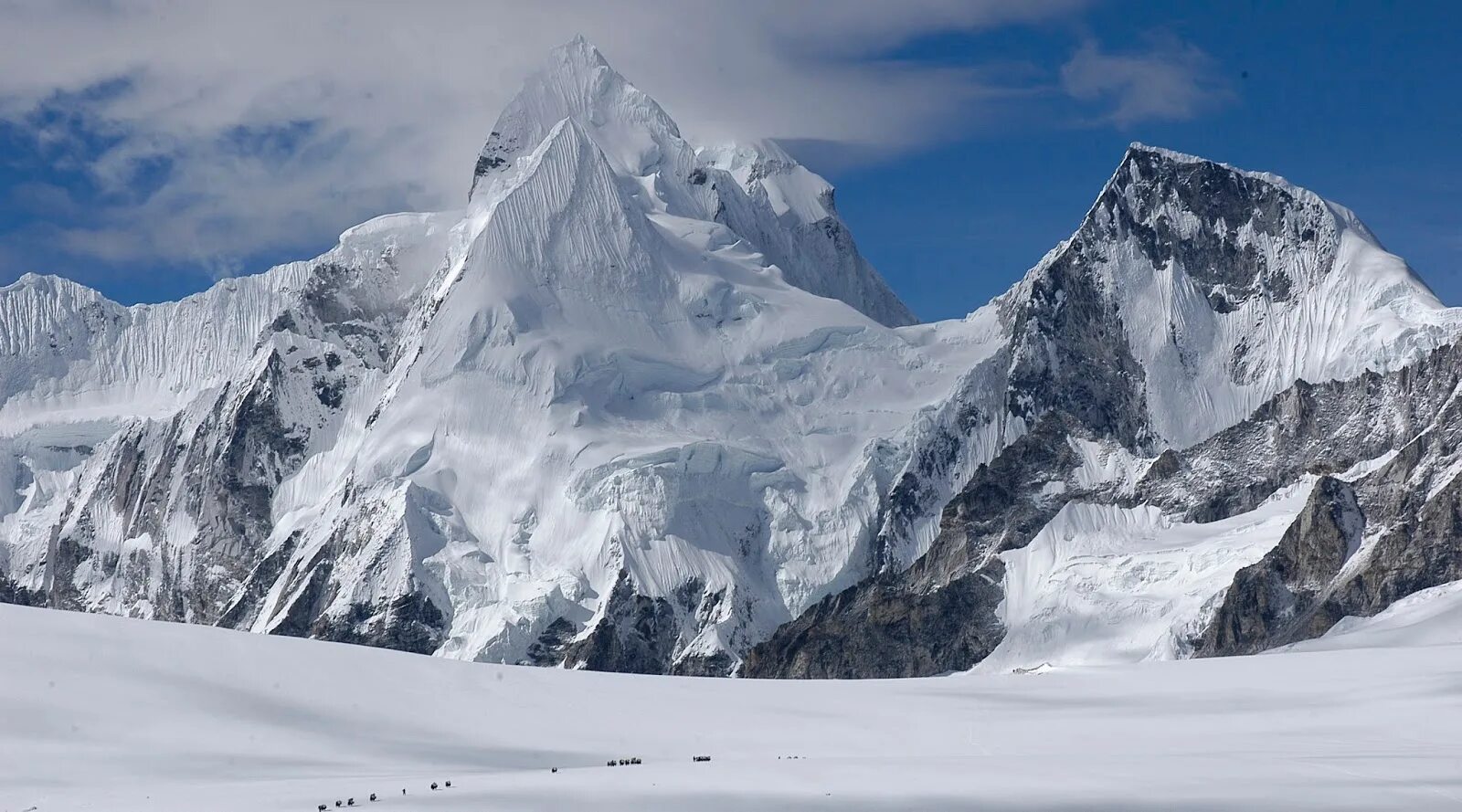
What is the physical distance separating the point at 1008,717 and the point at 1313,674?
20.3 metres

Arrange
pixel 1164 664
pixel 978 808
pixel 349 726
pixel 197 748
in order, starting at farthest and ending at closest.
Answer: pixel 1164 664 → pixel 349 726 → pixel 197 748 → pixel 978 808

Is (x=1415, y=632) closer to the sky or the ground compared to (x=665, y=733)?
closer to the sky

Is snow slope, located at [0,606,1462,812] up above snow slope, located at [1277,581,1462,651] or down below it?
below

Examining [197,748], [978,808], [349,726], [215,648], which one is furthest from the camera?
[215,648]

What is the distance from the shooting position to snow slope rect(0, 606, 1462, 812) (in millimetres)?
71562

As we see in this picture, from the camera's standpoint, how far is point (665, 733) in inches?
3600

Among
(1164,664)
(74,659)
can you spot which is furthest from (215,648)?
(1164,664)

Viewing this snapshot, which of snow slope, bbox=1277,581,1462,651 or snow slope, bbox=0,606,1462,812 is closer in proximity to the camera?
snow slope, bbox=0,606,1462,812

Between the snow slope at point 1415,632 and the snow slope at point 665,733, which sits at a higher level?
the snow slope at point 1415,632

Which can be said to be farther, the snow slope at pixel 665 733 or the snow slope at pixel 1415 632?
the snow slope at pixel 1415 632

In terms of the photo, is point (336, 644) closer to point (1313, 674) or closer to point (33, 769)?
point (33, 769)

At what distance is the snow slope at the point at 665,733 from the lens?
7156 centimetres

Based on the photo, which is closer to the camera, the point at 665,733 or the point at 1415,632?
the point at 665,733

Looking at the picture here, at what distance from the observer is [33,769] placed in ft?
257
